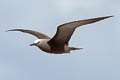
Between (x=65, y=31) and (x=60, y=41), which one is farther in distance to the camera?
(x=60, y=41)

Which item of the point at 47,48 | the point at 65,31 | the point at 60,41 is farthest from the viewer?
the point at 60,41

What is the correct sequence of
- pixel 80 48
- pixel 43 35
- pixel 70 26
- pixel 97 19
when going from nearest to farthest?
1. pixel 97 19
2. pixel 70 26
3. pixel 80 48
4. pixel 43 35

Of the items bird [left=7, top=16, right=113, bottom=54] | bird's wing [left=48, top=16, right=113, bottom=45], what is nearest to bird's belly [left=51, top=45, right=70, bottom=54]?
bird [left=7, top=16, right=113, bottom=54]

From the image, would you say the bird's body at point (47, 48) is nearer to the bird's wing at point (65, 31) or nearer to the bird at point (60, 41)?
the bird at point (60, 41)

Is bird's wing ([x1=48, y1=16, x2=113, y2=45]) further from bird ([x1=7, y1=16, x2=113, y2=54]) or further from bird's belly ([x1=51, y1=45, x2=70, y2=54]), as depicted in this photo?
bird's belly ([x1=51, y1=45, x2=70, y2=54])

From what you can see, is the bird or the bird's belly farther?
the bird's belly

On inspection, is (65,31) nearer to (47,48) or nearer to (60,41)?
(60,41)

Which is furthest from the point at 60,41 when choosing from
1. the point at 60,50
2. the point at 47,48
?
the point at 47,48

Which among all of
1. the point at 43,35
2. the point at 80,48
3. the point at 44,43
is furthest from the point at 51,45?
the point at 43,35

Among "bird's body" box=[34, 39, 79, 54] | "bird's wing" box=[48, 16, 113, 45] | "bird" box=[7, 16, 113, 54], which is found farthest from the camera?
"bird's body" box=[34, 39, 79, 54]

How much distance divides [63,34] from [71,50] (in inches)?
26.6

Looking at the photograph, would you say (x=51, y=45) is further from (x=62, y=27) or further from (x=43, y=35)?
(x=43, y=35)

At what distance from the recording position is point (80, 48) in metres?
12.6

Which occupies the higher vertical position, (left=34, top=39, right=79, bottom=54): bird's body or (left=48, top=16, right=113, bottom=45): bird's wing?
(left=48, top=16, right=113, bottom=45): bird's wing
